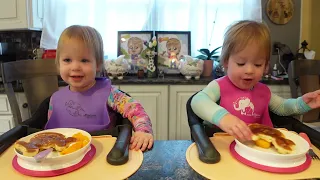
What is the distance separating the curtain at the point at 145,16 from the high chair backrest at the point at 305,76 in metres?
0.70

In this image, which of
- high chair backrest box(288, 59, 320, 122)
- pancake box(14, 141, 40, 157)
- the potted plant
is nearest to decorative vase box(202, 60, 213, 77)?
the potted plant

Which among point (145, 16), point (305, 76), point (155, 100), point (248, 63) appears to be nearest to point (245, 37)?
point (248, 63)

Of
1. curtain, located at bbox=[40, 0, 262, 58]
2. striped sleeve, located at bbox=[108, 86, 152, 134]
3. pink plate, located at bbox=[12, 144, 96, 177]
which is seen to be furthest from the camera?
curtain, located at bbox=[40, 0, 262, 58]

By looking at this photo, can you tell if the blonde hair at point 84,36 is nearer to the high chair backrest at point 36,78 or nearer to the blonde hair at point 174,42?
the high chair backrest at point 36,78

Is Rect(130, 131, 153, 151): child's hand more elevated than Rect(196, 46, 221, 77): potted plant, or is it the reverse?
Rect(196, 46, 221, 77): potted plant

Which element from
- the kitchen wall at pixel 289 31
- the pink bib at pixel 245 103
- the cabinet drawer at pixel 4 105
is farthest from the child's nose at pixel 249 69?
the cabinet drawer at pixel 4 105

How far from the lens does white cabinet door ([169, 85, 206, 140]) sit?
2.03 m

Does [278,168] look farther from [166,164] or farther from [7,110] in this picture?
[7,110]

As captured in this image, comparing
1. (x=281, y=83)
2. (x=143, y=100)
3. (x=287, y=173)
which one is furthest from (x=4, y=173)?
(x=281, y=83)

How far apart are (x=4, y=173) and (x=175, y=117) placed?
5.16 feet

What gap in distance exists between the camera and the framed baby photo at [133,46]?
229 cm

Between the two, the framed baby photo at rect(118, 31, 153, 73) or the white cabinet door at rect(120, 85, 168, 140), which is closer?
the white cabinet door at rect(120, 85, 168, 140)

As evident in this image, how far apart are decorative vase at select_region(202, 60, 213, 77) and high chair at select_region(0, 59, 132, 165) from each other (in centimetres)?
116

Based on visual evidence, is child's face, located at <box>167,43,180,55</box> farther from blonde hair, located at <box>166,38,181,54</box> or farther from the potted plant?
the potted plant
